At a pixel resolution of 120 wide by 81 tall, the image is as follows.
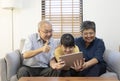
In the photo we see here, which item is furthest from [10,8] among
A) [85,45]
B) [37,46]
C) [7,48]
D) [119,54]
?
[119,54]

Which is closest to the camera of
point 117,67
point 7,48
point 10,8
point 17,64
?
point 117,67

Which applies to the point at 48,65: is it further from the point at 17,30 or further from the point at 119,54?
the point at 17,30

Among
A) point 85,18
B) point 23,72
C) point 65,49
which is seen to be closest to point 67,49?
point 65,49

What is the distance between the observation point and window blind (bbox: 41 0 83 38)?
357 cm

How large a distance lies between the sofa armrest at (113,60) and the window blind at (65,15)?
0.96 m

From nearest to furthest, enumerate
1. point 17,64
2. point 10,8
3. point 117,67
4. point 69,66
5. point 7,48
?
point 69,66 → point 117,67 → point 17,64 → point 10,8 → point 7,48

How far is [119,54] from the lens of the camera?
8.18ft

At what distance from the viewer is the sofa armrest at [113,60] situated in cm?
245

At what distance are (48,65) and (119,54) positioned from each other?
32.3 inches

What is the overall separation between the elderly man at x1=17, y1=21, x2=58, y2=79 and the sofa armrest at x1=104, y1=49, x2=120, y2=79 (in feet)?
2.12

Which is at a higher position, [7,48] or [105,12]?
[105,12]

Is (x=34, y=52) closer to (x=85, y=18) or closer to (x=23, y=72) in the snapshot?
(x=23, y=72)

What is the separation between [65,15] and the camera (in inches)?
141

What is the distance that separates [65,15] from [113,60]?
4.38 ft
